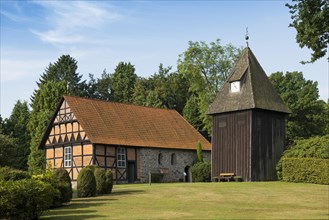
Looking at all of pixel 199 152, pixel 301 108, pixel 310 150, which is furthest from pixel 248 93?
pixel 301 108

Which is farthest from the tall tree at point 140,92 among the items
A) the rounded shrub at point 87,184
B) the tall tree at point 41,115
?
the rounded shrub at point 87,184

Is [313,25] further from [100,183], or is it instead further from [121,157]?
[121,157]

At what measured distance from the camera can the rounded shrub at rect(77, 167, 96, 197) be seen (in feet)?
97.0

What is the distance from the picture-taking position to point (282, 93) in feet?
180

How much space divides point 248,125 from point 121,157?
40.3 ft

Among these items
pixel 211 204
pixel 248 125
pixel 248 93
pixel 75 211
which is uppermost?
pixel 248 93

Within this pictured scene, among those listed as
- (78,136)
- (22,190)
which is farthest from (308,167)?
(22,190)

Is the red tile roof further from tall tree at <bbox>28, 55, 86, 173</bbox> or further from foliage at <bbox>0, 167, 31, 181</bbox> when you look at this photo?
foliage at <bbox>0, 167, 31, 181</bbox>

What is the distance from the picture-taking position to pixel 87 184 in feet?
97.0

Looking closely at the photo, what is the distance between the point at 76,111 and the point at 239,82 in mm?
14423

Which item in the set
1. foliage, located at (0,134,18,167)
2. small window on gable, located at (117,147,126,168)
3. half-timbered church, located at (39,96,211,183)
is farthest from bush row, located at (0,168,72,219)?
foliage, located at (0,134,18,167)

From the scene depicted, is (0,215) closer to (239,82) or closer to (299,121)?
(239,82)

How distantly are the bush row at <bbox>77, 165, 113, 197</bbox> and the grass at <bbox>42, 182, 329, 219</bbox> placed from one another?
2.24 m

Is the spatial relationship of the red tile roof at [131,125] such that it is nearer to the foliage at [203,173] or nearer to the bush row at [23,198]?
the foliage at [203,173]
